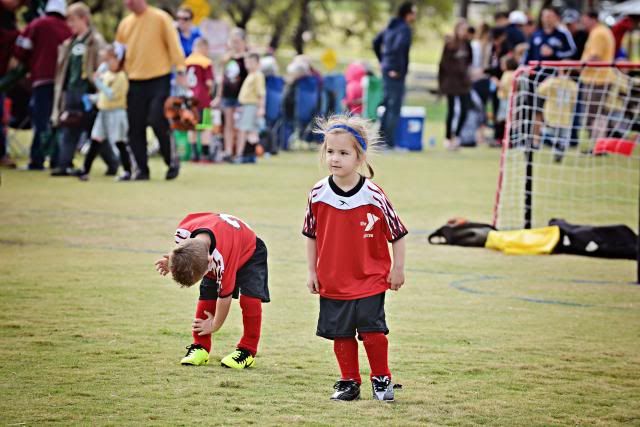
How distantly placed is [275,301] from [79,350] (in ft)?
6.93

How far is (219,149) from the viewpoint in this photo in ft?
65.4

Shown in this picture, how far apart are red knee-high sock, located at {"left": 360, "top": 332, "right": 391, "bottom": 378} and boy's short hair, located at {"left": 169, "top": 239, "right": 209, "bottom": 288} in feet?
2.77

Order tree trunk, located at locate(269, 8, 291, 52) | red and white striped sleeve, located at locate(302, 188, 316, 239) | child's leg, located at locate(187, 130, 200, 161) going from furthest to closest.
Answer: tree trunk, located at locate(269, 8, 291, 52) < child's leg, located at locate(187, 130, 200, 161) < red and white striped sleeve, located at locate(302, 188, 316, 239)

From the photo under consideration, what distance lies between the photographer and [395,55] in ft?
73.3

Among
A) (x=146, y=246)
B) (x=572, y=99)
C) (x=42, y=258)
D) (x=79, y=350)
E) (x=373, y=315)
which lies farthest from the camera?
(x=572, y=99)

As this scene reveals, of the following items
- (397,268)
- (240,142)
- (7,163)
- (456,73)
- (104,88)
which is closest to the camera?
(397,268)

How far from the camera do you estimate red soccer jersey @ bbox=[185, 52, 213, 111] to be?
18.2 meters

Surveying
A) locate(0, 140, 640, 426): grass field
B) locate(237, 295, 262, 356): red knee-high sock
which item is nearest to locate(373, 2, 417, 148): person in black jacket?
locate(0, 140, 640, 426): grass field

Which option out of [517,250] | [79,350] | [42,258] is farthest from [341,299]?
[517,250]

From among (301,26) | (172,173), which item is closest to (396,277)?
(172,173)

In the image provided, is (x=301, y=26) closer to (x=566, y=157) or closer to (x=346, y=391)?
(x=566, y=157)

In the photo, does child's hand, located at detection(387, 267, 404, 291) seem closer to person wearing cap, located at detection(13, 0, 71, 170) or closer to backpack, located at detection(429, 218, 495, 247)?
backpack, located at detection(429, 218, 495, 247)

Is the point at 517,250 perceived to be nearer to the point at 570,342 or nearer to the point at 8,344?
the point at 570,342

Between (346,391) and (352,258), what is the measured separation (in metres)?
0.63
